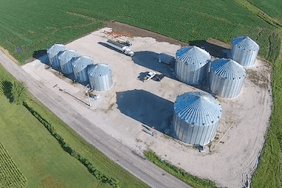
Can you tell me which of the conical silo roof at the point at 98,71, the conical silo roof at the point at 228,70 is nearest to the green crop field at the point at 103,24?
the conical silo roof at the point at 228,70

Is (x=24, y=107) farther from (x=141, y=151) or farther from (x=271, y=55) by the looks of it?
(x=271, y=55)

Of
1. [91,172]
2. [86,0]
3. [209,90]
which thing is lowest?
[91,172]

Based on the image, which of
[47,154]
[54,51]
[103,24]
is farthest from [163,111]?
[103,24]

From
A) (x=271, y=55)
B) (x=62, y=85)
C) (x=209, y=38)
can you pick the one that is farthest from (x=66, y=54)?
(x=271, y=55)

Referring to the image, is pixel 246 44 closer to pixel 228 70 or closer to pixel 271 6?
pixel 228 70

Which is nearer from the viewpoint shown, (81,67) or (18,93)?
(18,93)
